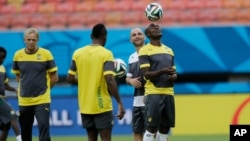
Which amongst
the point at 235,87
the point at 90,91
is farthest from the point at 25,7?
the point at 90,91

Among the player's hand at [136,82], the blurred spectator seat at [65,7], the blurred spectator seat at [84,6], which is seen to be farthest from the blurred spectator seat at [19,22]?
the player's hand at [136,82]

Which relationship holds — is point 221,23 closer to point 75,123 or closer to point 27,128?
point 75,123

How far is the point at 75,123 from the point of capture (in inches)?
733

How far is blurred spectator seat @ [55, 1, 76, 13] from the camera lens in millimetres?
20656

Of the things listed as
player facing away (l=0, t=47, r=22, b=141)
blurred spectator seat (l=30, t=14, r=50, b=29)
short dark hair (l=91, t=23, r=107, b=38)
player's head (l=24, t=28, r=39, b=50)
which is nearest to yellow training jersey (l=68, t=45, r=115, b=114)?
short dark hair (l=91, t=23, r=107, b=38)

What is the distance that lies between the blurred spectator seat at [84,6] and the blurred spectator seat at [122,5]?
616mm

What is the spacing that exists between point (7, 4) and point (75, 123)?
4.45 metres

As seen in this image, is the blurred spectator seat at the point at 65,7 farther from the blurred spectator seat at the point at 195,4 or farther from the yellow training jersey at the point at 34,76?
the yellow training jersey at the point at 34,76

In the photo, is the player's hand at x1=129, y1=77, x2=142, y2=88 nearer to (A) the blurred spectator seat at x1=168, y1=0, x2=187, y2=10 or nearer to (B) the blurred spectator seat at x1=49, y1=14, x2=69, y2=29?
(B) the blurred spectator seat at x1=49, y1=14, x2=69, y2=29

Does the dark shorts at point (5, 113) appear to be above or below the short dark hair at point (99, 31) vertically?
below

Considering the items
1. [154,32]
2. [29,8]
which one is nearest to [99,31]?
[154,32]

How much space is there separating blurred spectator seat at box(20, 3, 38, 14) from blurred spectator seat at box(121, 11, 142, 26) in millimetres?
2439

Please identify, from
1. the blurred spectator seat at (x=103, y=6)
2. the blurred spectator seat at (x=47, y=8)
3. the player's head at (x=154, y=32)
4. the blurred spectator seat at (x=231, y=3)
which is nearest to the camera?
the player's head at (x=154, y=32)

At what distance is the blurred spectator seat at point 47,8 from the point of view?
68.4ft
